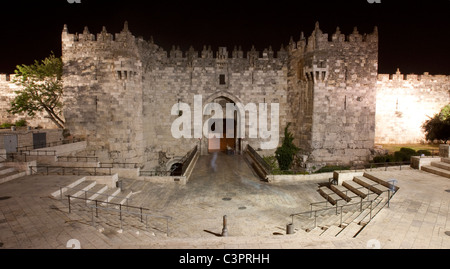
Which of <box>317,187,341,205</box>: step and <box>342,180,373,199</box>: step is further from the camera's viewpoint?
<box>317,187,341,205</box>: step

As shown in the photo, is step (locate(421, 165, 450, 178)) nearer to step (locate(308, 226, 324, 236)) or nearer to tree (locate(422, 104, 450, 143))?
step (locate(308, 226, 324, 236))

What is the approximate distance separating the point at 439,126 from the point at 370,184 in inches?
706

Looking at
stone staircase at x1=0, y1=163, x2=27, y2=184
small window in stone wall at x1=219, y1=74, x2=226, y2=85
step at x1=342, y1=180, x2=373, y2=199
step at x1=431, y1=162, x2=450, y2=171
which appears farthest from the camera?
small window in stone wall at x1=219, y1=74, x2=226, y2=85

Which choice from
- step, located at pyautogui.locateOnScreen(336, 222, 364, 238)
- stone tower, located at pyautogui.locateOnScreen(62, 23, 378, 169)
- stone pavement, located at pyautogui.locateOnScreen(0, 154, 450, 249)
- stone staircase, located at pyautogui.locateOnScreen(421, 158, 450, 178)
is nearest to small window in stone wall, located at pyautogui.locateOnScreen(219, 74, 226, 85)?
stone tower, located at pyautogui.locateOnScreen(62, 23, 378, 169)

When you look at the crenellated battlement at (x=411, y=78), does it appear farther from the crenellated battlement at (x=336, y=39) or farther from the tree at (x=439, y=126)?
the crenellated battlement at (x=336, y=39)

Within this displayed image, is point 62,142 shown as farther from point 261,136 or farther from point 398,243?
point 398,243

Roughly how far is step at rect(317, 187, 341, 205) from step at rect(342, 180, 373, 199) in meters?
0.80

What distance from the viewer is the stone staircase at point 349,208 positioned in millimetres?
8797

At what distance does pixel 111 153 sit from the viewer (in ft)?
65.6

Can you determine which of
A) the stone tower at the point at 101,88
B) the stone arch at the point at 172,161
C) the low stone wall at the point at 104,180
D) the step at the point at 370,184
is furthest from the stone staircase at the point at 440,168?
the stone tower at the point at 101,88

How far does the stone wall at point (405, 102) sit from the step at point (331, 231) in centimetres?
2231

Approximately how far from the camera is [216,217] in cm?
1109

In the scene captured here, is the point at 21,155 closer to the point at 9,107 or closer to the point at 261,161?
the point at 9,107

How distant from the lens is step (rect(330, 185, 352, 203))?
12391 mm
